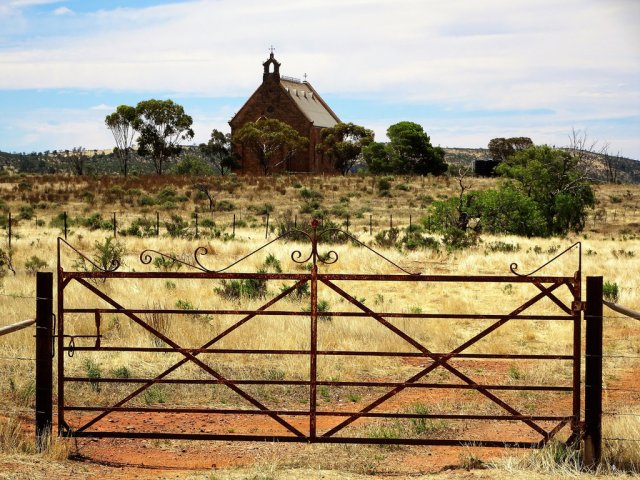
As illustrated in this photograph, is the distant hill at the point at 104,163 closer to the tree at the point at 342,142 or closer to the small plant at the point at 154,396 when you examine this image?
the tree at the point at 342,142

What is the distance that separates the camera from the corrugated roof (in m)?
82.1

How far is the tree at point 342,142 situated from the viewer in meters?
81.9

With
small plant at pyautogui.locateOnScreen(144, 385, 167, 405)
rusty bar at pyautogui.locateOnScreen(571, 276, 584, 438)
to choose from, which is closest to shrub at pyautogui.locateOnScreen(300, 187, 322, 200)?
small plant at pyautogui.locateOnScreen(144, 385, 167, 405)

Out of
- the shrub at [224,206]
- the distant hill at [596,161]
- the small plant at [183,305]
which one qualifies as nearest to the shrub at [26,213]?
the shrub at [224,206]

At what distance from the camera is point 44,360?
6953mm

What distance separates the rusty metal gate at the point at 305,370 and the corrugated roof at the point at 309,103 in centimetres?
6742

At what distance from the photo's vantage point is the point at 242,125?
7994 centimetres

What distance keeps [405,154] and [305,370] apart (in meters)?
64.7

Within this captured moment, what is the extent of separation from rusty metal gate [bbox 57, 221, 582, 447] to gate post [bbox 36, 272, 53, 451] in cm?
12

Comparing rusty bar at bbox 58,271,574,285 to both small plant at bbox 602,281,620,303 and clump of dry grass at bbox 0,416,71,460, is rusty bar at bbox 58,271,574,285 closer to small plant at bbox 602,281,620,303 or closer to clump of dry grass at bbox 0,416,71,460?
clump of dry grass at bbox 0,416,71,460

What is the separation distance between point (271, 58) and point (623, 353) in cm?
7076

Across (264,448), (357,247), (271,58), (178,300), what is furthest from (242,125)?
(264,448)

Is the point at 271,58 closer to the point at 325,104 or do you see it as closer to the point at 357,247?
the point at 325,104

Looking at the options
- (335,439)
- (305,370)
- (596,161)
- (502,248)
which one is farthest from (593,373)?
(596,161)
